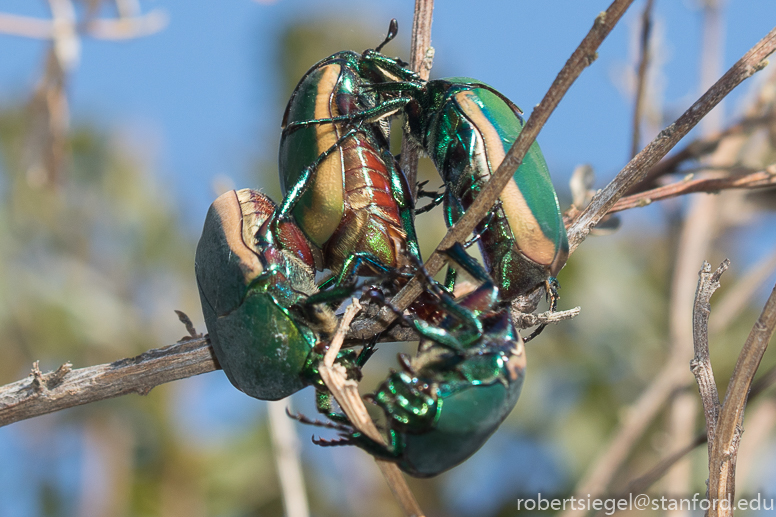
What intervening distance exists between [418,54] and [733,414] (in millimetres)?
2003

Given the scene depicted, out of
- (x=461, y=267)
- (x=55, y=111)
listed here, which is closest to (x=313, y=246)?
(x=461, y=267)

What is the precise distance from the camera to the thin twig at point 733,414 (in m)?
1.87

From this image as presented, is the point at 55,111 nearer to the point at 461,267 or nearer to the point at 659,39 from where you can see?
the point at 461,267

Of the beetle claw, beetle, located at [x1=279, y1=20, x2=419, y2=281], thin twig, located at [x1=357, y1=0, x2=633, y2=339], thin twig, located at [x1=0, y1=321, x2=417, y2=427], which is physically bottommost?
the beetle claw

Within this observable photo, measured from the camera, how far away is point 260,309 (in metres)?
2.51

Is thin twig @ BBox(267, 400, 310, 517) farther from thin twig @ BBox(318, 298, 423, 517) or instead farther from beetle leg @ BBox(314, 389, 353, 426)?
thin twig @ BBox(318, 298, 423, 517)

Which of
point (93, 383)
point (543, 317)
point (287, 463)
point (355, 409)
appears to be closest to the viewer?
point (355, 409)

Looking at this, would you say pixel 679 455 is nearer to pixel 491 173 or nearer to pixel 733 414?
pixel 733 414

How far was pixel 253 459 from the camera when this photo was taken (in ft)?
29.7

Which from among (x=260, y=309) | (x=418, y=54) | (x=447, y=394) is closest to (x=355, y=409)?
(x=447, y=394)

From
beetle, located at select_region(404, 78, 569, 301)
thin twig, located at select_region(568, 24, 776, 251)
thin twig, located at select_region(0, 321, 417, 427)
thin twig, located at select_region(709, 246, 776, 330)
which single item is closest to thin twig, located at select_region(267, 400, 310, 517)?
thin twig, located at select_region(0, 321, 417, 427)

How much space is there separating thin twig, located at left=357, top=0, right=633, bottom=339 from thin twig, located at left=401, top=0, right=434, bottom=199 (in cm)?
100

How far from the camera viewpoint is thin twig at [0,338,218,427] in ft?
8.75

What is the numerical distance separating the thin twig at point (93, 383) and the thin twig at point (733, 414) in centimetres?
174
